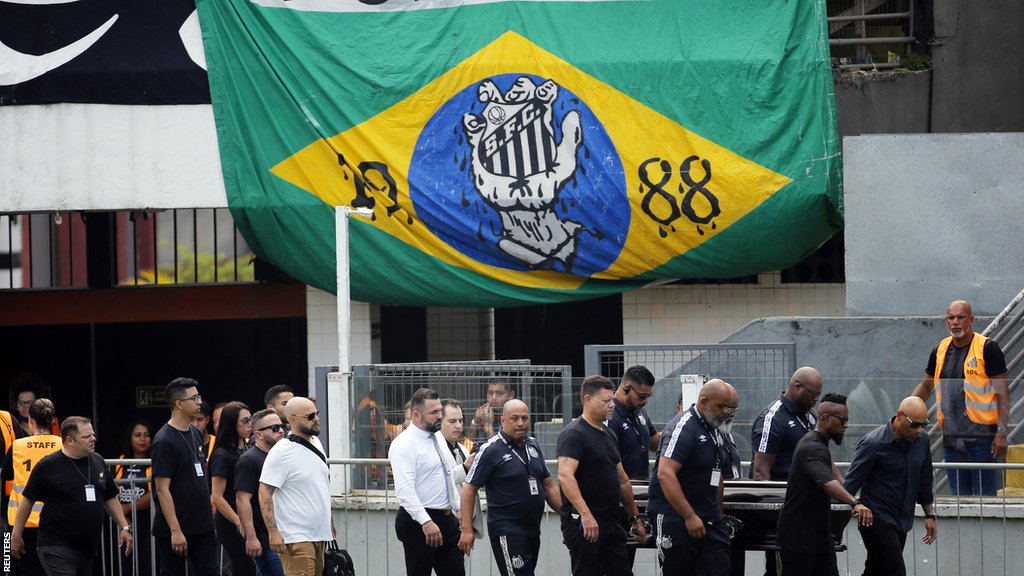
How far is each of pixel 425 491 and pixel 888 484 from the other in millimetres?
3290

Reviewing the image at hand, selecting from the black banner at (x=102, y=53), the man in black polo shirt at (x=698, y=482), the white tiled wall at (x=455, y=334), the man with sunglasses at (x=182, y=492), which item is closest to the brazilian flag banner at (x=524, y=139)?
the black banner at (x=102, y=53)

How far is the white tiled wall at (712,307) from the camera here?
18.1m

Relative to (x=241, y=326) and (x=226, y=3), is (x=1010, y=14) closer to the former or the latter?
(x=226, y=3)

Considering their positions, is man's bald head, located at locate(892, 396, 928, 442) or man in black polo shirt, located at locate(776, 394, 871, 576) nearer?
man in black polo shirt, located at locate(776, 394, 871, 576)

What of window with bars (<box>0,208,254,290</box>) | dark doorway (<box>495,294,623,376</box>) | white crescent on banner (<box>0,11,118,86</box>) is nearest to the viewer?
white crescent on banner (<box>0,11,118,86</box>)

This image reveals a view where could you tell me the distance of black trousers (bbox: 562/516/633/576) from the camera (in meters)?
10.1

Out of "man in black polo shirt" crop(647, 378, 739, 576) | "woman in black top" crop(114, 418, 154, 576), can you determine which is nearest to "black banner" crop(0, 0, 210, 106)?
"woman in black top" crop(114, 418, 154, 576)

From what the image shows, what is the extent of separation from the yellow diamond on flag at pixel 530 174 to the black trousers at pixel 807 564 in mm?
6780

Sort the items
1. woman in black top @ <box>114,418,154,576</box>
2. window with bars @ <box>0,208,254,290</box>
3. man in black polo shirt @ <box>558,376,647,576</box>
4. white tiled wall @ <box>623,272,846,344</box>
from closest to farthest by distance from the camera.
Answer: man in black polo shirt @ <box>558,376,647,576</box> < woman in black top @ <box>114,418,154,576</box> < white tiled wall @ <box>623,272,846,344</box> < window with bars @ <box>0,208,254,290</box>

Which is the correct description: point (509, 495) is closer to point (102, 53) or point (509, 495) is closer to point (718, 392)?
point (718, 392)

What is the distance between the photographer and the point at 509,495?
1033 centimetres

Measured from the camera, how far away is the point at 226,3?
17172 millimetres

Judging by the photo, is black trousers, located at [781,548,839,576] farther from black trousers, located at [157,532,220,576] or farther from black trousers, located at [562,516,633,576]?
black trousers, located at [157,532,220,576]

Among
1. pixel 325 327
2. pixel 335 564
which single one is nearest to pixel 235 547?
pixel 335 564
